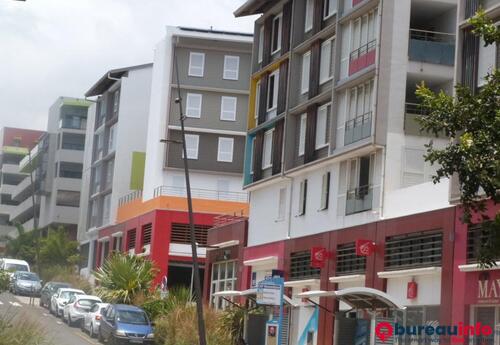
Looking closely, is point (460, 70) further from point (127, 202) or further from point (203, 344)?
point (127, 202)

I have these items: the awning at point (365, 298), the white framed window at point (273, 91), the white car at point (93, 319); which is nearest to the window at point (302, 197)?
the white framed window at point (273, 91)

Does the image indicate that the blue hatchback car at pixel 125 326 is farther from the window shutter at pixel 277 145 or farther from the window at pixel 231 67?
the window at pixel 231 67

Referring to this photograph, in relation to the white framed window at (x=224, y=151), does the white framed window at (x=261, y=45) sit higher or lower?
higher

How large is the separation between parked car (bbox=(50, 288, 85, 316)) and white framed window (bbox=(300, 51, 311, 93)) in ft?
58.1

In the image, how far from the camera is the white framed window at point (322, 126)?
1644 inches

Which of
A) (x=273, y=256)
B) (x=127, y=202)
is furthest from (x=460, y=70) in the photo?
(x=127, y=202)

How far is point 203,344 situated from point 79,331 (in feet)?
53.5

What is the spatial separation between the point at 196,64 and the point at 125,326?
32.3m

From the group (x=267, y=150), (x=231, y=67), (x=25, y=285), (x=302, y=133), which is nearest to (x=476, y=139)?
(x=302, y=133)

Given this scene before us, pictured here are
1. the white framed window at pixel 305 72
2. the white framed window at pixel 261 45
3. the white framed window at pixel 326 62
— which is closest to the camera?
the white framed window at pixel 326 62

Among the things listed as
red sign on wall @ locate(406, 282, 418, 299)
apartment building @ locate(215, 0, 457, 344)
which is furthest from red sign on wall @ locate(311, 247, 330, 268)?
red sign on wall @ locate(406, 282, 418, 299)

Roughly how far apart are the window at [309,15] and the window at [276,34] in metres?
3.02

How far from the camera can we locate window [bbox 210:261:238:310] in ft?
172

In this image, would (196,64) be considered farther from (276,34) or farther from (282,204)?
(282,204)
